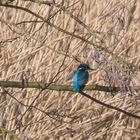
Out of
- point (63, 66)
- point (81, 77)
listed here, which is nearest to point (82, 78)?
point (81, 77)

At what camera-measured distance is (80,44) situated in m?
4.82

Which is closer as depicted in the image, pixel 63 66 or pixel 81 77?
pixel 81 77

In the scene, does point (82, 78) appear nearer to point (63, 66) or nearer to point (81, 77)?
point (81, 77)

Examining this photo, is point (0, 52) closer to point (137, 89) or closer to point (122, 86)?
point (137, 89)

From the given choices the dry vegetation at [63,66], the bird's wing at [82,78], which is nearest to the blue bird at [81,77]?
the bird's wing at [82,78]

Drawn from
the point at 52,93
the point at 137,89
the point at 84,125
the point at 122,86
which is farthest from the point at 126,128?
the point at 122,86

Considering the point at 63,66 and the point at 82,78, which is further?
the point at 63,66

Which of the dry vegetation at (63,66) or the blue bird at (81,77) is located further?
the dry vegetation at (63,66)

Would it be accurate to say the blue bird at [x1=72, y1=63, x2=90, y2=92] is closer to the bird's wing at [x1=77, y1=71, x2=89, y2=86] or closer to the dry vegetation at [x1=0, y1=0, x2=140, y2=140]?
the bird's wing at [x1=77, y1=71, x2=89, y2=86]

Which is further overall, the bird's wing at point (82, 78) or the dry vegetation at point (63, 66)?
the dry vegetation at point (63, 66)

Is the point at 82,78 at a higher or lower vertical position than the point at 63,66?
lower

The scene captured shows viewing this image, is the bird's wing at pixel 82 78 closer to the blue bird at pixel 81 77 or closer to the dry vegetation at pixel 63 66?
the blue bird at pixel 81 77

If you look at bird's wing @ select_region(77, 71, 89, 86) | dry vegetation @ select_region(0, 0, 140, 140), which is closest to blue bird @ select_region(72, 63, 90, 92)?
bird's wing @ select_region(77, 71, 89, 86)

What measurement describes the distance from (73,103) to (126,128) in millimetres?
528
